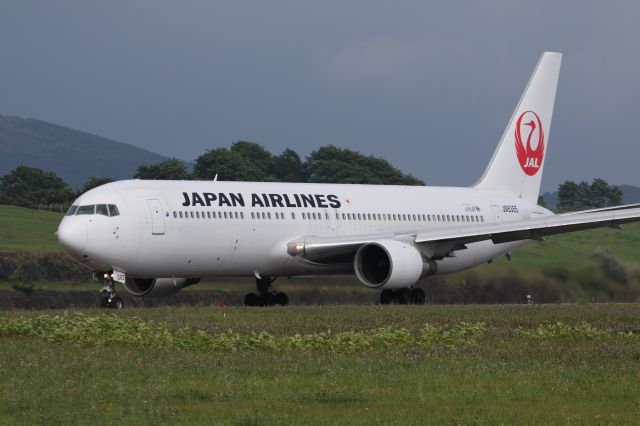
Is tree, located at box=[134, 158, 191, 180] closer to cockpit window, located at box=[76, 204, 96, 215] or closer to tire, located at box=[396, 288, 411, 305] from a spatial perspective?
tire, located at box=[396, 288, 411, 305]

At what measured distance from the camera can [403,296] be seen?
39844 millimetres

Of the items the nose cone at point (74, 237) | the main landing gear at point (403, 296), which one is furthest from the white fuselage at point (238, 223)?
the main landing gear at point (403, 296)

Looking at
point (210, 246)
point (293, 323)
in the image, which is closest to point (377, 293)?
point (210, 246)

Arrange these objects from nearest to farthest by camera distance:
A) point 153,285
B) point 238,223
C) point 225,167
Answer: point 238,223, point 153,285, point 225,167

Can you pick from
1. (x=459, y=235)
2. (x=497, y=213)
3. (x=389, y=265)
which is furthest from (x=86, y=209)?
(x=497, y=213)

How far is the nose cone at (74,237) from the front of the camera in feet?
109

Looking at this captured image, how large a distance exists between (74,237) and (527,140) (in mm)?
21683

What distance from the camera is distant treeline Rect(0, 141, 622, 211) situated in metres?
116

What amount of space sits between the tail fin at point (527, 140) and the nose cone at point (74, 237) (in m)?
19.5

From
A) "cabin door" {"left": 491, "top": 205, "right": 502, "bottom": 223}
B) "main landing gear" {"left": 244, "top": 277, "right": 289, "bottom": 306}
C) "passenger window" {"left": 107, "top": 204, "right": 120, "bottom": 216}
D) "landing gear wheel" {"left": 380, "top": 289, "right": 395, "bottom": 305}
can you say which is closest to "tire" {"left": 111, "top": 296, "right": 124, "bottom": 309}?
"passenger window" {"left": 107, "top": 204, "right": 120, "bottom": 216}

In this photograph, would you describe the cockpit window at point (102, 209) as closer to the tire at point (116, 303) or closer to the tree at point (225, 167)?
the tire at point (116, 303)

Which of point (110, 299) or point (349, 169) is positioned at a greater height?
point (349, 169)

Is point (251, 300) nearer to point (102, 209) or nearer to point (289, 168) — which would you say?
point (102, 209)

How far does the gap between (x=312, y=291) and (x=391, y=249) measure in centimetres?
408
